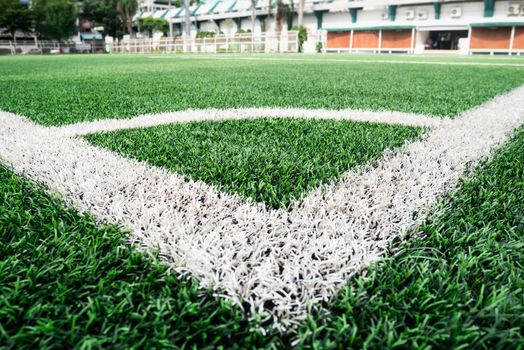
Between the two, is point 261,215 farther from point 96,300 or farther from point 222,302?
point 96,300

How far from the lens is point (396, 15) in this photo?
38.2 metres

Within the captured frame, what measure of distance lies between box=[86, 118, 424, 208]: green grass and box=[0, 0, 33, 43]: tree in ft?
181

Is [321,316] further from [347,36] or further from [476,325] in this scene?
[347,36]

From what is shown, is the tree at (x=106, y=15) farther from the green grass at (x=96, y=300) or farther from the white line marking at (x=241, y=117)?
the green grass at (x=96, y=300)

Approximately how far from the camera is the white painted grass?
3.12 ft

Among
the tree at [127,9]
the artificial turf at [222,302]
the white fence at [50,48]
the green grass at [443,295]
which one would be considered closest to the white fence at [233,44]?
the white fence at [50,48]

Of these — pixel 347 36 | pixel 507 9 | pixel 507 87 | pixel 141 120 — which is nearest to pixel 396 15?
pixel 347 36

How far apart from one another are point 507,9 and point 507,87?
33.2m

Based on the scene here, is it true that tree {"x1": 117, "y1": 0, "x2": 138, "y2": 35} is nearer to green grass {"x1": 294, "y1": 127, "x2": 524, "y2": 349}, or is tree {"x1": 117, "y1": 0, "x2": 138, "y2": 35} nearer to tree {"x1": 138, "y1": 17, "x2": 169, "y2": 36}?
tree {"x1": 138, "y1": 17, "x2": 169, "y2": 36}

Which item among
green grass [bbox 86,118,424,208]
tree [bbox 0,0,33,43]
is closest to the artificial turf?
green grass [bbox 86,118,424,208]

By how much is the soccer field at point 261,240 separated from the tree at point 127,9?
61.5 metres

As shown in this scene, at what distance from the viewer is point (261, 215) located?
51.1 inches

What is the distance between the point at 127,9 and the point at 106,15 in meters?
3.07

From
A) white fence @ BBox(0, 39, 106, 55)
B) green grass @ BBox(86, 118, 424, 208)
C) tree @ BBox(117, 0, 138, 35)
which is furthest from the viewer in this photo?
tree @ BBox(117, 0, 138, 35)
